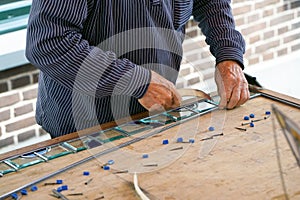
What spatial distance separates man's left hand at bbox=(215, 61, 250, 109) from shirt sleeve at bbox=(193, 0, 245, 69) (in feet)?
0.11

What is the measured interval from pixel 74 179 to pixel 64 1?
50cm

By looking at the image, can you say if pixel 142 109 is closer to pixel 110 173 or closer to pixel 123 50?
pixel 123 50

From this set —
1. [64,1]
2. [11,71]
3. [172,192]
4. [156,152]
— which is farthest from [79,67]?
[11,71]

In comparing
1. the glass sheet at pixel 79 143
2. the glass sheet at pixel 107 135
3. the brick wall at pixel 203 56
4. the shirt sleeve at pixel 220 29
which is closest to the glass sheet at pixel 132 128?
the glass sheet at pixel 107 135

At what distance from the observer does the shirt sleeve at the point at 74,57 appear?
6.18 feet

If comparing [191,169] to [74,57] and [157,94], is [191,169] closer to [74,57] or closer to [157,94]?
[157,94]

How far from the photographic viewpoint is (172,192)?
1623 millimetres

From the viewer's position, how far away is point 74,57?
1.92 meters

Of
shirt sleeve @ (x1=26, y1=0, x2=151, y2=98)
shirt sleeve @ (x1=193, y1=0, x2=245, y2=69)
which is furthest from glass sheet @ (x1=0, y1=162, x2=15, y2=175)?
shirt sleeve @ (x1=193, y1=0, x2=245, y2=69)

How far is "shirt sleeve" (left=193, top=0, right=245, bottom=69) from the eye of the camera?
233 cm

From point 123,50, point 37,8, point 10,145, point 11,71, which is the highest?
point 37,8

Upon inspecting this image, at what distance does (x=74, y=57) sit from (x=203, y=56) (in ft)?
7.23

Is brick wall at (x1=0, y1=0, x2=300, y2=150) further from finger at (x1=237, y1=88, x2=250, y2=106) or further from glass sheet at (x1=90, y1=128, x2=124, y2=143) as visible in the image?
glass sheet at (x1=90, y1=128, x2=124, y2=143)

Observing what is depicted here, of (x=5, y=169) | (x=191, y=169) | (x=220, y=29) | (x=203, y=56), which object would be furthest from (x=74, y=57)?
(x=203, y=56)
